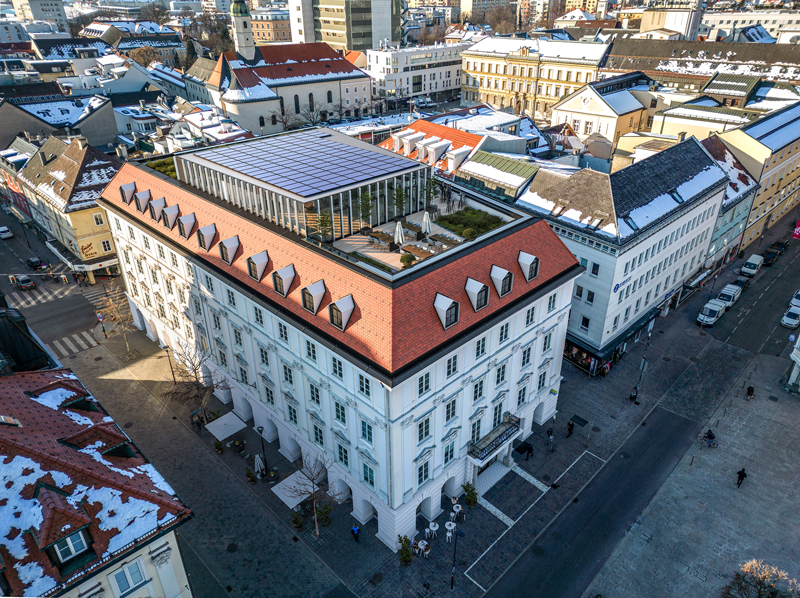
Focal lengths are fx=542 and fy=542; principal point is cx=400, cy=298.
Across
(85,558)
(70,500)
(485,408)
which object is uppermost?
(70,500)

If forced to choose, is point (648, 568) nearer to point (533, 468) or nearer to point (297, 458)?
point (533, 468)

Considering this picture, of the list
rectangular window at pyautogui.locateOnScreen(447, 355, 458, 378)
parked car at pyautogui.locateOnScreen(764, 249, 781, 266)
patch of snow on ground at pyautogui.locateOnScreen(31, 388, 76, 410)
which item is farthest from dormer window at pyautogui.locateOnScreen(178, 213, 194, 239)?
parked car at pyautogui.locateOnScreen(764, 249, 781, 266)

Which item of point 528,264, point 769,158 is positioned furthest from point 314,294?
point 769,158

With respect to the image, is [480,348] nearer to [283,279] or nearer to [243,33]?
[283,279]

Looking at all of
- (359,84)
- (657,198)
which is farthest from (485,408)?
(359,84)

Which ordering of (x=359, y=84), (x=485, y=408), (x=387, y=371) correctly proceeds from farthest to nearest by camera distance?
1. (x=359, y=84)
2. (x=485, y=408)
3. (x=387, y=371)

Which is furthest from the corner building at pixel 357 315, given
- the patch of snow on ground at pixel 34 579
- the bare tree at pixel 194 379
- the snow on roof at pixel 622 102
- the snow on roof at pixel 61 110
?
the snow on roof at pixel 622 102
